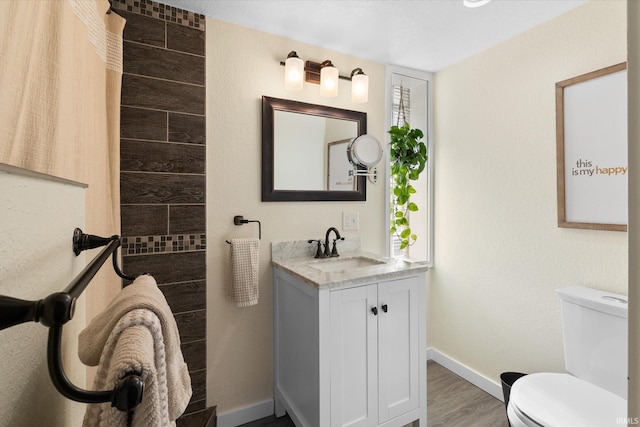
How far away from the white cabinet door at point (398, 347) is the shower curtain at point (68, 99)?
47.0 inches

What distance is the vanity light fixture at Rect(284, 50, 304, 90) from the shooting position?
182cm

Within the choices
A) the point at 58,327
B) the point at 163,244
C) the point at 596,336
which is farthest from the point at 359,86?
the point at 58,327

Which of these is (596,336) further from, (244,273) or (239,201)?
(239,201)

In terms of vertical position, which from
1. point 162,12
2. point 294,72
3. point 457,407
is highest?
point 162,12

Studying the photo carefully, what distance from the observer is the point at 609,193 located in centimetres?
150

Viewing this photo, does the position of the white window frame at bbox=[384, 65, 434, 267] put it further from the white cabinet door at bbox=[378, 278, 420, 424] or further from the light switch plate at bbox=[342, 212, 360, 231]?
the white cabinet door at bbox=[378, 278, 420, 424]

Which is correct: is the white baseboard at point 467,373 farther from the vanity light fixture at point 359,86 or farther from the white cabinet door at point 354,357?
the vanity light fixture at point 359,86

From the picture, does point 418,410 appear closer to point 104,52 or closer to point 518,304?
point 518,304

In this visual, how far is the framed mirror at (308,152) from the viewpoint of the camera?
1877 millimetres

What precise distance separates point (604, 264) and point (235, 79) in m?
2.15

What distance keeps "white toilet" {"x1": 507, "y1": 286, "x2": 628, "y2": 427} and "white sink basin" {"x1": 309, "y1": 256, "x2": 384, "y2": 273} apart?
900 mm

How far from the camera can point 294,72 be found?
5.97 feet

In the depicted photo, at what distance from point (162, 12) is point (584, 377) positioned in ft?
8.92

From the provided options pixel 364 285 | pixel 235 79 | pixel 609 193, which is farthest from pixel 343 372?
pixel 235 79
